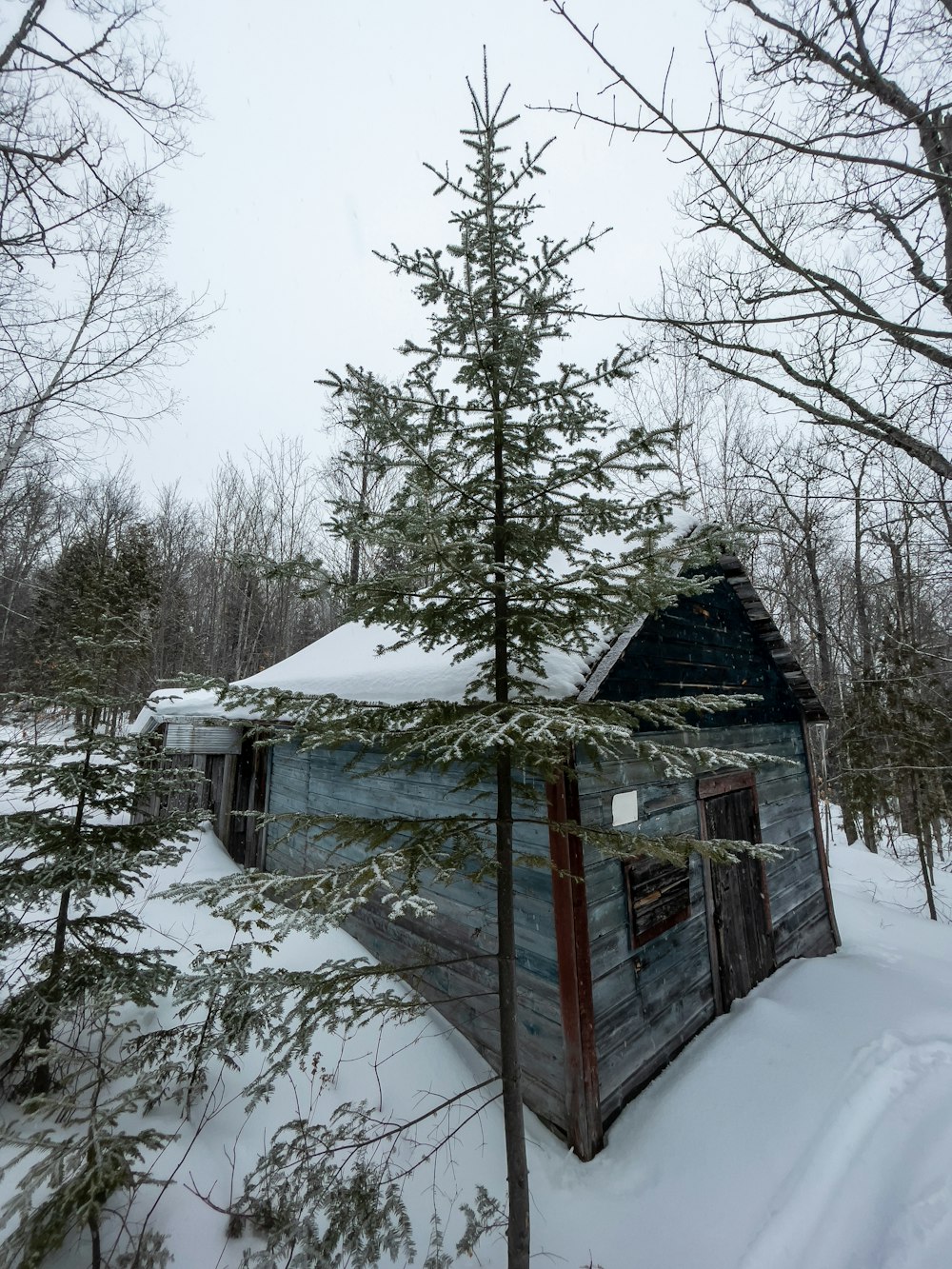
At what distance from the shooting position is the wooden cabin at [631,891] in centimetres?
409

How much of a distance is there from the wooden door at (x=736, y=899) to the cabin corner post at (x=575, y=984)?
2.33 meters

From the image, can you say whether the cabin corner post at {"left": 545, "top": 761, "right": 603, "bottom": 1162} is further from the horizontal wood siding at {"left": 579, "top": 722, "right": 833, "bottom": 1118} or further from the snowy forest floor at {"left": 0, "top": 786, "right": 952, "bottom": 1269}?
the snowy forest floor at {"left": 0, "top": 786, "right": 952, "bottom": 1269}

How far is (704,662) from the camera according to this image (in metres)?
6.07

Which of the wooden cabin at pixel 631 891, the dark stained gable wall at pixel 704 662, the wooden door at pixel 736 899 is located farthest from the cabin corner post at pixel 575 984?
the wooden door at pixel 736 899

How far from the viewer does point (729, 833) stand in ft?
20.5

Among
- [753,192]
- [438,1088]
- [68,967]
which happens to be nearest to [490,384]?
[753,192]

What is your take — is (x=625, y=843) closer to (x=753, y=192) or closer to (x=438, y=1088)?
(x=438, y=1088)

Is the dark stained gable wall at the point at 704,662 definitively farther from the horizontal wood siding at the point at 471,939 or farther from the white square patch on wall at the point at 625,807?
the horizontal wood siding at the point at 471,939

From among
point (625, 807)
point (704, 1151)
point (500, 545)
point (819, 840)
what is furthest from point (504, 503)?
point (819, 840)

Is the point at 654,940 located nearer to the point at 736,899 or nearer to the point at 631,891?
the point at 631,891

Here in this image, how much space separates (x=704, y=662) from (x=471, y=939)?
3.92 m

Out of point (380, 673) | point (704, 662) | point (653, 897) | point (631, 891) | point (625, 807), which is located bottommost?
point (653, 897)

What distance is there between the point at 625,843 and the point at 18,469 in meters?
11.4

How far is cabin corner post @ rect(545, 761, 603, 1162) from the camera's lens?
3.90 metres
